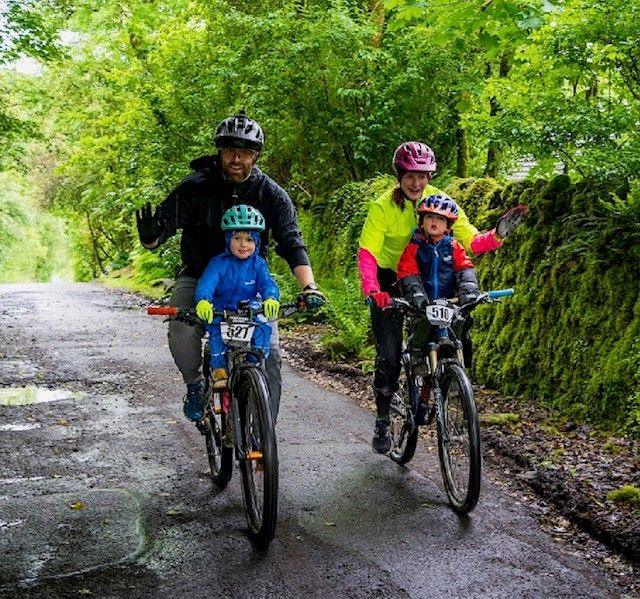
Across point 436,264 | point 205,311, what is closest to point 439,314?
point 436,264

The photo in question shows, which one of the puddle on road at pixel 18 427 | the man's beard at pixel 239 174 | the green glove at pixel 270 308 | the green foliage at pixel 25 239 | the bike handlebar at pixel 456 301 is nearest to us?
the green glove at pixel 270 308

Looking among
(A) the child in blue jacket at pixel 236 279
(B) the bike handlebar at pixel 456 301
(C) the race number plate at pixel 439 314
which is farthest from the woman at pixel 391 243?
(A) the child in blue jacket at pixel 236 279

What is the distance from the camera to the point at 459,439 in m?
5.25

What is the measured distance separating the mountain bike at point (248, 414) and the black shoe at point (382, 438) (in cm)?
141

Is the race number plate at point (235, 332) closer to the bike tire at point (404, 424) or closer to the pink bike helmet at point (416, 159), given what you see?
the bike tire at point (404, 424)

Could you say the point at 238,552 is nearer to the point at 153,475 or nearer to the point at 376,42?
the point at 153,475

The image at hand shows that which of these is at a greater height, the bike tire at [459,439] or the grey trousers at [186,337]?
the grey trousers at [186,337]

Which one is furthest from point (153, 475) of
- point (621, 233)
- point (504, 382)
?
point (621, 233)

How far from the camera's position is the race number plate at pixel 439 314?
5.36m

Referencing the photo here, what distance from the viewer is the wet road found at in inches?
164

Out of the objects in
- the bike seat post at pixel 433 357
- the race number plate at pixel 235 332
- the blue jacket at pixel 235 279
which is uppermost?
the blue jacket at pixel 235 279

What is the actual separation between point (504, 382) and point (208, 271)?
4.28 meters

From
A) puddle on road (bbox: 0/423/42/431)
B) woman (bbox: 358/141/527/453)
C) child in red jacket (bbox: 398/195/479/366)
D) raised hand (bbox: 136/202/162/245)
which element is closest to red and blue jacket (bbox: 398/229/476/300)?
child in red jacket (bbox: 398/195/479/366)

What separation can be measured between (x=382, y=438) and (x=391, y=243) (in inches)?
63.5
